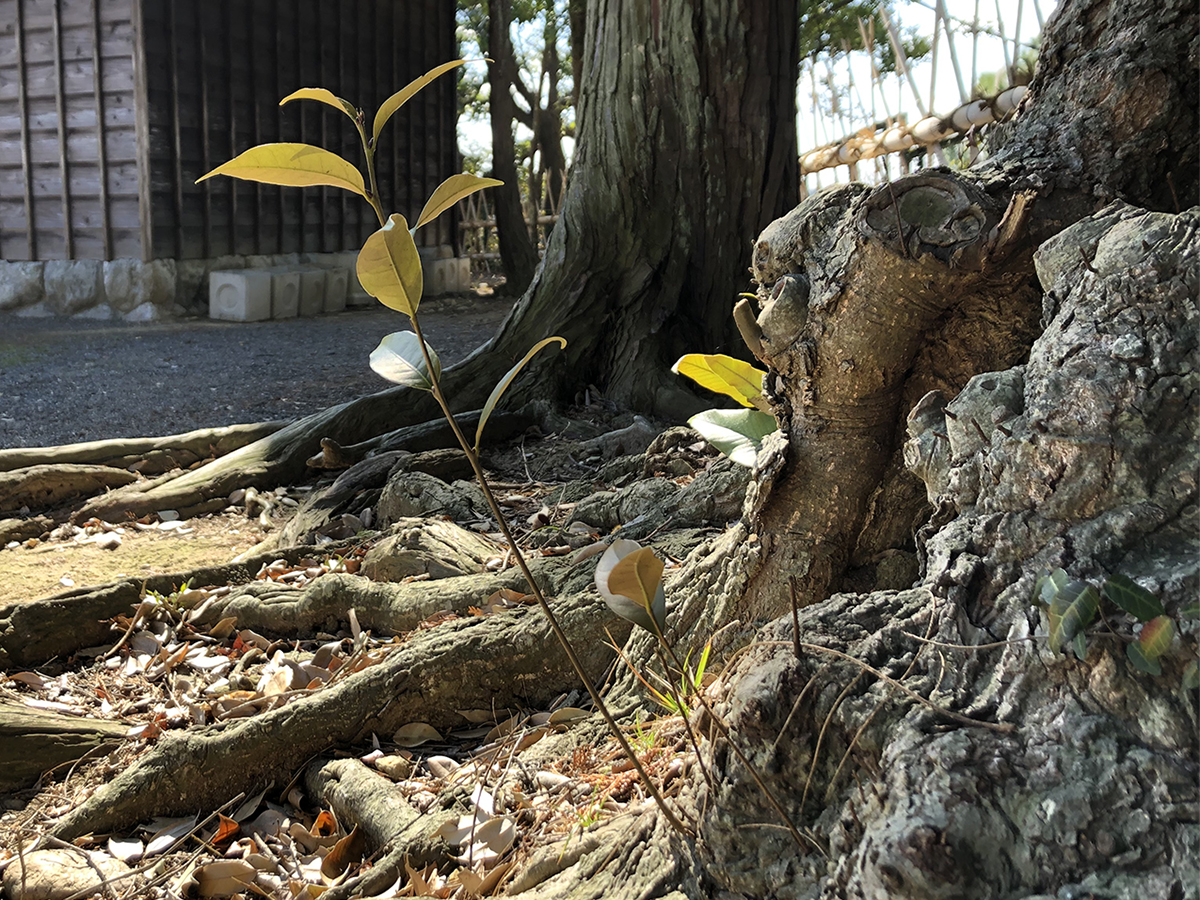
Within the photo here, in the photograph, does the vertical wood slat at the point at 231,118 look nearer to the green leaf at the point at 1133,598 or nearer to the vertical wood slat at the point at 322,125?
the vertical wood slat at the point at 322,125

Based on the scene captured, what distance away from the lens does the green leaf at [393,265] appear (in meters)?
1.06

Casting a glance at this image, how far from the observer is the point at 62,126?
31.8 feet

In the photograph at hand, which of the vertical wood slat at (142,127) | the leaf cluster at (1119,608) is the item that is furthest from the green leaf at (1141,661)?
the vertical wood slat at (142,127)

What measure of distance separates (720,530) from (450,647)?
2.66 feet

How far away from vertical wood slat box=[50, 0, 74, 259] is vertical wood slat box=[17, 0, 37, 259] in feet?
1.15

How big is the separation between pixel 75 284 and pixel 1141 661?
10665 mm

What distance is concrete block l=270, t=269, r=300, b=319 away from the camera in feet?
33.9

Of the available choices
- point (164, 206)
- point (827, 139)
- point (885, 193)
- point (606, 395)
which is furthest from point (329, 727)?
point (164, 206)

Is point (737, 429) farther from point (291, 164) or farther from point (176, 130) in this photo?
point (176, 130)

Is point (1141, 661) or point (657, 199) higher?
point (657, 199)

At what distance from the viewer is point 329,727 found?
85.0 inches

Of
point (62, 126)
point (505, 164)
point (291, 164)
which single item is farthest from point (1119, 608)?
point (505, 164)

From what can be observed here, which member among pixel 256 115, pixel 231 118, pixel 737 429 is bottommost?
pixel 737 429

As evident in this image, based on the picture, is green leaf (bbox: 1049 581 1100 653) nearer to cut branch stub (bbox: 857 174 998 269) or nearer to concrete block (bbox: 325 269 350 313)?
cut branch stub (bbox: 857 174 998 269)
